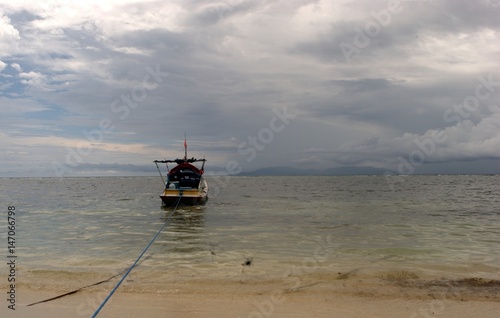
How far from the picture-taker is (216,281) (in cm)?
977

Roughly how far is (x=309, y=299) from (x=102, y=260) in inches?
321

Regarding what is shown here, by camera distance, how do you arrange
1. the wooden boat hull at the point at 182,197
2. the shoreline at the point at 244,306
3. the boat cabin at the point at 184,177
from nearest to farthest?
1. the shoreline at the point at 244,306
2. the wooden boat hull at the point at 182,197
3. the boat cabin at the point at 184,177

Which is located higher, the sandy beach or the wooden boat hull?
the sandy beach

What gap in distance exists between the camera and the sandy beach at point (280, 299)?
7156 millimetres

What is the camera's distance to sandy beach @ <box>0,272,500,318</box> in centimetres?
716

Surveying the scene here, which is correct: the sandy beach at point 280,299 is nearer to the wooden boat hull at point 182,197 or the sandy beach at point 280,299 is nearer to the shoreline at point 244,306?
the shoreline at point 244,306

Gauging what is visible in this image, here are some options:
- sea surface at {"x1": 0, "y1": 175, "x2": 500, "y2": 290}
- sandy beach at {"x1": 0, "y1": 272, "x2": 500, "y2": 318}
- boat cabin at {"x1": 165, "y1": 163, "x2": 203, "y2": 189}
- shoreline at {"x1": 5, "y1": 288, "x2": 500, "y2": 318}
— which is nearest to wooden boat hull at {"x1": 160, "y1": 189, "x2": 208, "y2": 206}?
boat cabin at {"x1": 165, "y1": 163, "x2": 203, "y2": 189}

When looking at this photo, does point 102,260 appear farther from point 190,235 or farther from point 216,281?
point 190,235

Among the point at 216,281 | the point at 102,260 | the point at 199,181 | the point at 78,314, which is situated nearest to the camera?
the point at 78,314

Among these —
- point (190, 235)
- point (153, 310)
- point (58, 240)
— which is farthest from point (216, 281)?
point (58, 240)

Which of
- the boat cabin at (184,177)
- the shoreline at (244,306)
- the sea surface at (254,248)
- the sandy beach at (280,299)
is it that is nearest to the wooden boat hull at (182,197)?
the boat cabin at (184,177)

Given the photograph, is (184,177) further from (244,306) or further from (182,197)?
(244,306)

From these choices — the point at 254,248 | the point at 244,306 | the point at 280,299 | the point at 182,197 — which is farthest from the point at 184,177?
the point at 244,306

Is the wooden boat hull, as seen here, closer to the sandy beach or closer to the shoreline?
the sandy beach
